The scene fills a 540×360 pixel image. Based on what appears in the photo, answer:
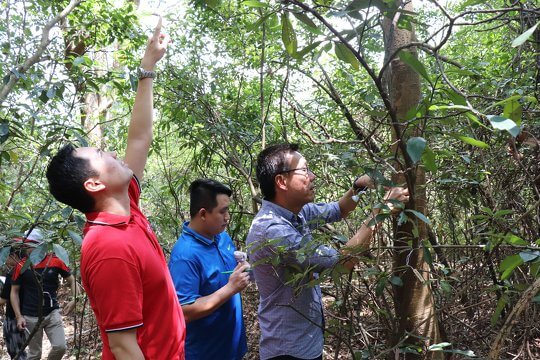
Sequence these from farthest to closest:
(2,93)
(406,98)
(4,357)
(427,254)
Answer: (4,357) → (2,93) → (406,98) → (427,254)

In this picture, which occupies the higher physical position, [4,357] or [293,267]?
[293,267]

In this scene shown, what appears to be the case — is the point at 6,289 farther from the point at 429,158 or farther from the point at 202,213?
the point at 429,158

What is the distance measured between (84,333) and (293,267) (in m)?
5.48

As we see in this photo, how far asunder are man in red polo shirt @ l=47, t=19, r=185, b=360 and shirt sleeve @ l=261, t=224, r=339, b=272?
1.49 ft

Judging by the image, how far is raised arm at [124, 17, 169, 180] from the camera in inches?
85.8

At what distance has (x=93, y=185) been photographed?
175cm

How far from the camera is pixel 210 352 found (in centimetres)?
265

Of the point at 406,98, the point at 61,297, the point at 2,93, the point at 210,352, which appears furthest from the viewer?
the point at 61,297

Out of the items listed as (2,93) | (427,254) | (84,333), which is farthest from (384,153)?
(84,333)

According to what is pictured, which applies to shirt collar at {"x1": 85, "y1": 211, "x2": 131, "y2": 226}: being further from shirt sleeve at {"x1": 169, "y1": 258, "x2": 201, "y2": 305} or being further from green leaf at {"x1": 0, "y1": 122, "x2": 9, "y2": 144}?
green leaf at {"x1": 0, "y1": 122, "x2": 9, "y2": 144}

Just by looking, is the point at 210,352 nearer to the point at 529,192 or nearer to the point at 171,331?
the point at 171,331

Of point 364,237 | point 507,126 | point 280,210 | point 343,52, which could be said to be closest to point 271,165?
point 280,210

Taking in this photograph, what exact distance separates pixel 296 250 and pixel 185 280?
0.77m

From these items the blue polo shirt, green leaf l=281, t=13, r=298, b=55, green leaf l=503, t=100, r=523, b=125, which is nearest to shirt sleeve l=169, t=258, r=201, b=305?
the blue polo shirt
